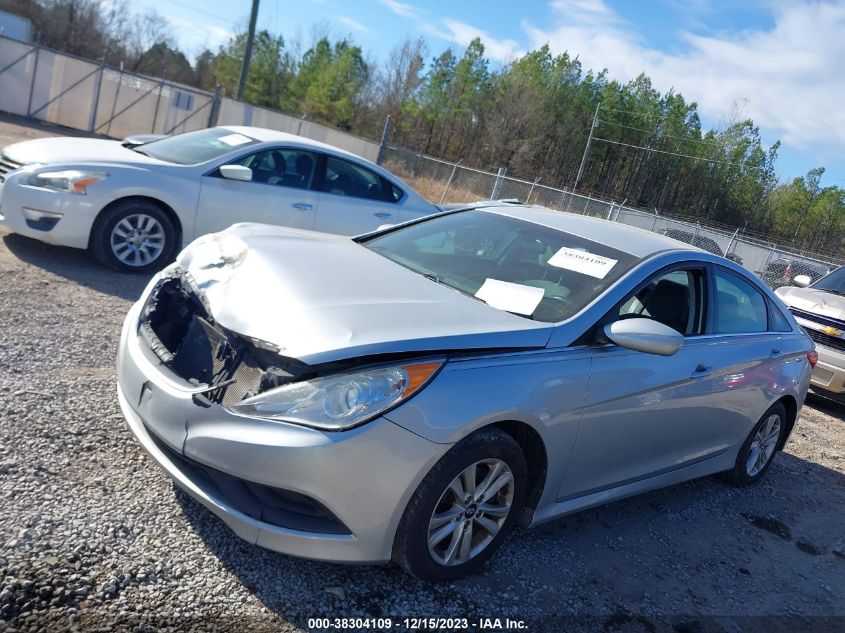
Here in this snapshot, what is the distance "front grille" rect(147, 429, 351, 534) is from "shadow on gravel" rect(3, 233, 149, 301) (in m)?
3.94

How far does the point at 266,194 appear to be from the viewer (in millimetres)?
7426

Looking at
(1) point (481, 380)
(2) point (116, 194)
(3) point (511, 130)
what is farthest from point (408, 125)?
(1) point (481, 380)

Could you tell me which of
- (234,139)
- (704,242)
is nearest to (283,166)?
(234,139)

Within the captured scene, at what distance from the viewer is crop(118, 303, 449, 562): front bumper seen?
102 inches

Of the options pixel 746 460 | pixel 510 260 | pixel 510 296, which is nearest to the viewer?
pixel 510 296

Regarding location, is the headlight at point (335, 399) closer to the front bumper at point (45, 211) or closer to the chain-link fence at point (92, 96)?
the front bumper at point (45, 211)

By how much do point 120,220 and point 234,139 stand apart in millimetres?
1573

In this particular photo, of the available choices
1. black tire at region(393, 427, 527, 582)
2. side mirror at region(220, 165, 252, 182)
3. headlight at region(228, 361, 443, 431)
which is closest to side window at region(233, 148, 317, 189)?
side mirror at region(220, 165, 252, 182)

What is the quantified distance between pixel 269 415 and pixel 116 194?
15.3 feet

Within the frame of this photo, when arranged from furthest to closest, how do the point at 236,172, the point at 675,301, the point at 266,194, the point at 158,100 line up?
the point at 158,100 < the point at 266,194 < the point at 236,172 < the point at 675,301

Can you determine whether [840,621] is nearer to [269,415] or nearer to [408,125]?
[269,415]

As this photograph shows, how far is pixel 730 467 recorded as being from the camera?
16.4 feet

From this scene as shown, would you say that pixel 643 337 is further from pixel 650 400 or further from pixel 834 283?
pixel 834 283

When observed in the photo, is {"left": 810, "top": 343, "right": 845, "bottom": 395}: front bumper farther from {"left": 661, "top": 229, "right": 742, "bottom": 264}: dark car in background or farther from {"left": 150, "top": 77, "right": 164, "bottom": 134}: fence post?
{"left": 150, "top": 77, "right": 164, "bottom": 134}: fence post
